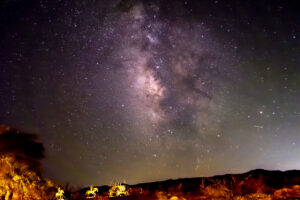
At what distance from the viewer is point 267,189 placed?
15.4 meters

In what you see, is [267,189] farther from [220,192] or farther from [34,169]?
A: [34,169]

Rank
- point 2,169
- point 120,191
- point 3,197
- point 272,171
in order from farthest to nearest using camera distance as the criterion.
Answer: point 272,171, point 120,191, point 2,169, point 3,197

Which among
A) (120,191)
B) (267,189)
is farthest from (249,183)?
(120,191)

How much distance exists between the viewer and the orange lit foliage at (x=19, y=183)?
1247cm

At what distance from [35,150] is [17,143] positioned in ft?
3.88

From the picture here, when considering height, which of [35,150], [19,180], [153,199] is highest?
[35,150]

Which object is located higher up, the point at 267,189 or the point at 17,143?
the point at 17,143

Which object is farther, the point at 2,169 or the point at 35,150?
the point at 35,150

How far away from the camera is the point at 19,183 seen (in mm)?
13047

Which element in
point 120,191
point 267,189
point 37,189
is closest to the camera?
point 37,189

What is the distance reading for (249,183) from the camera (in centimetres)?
1677

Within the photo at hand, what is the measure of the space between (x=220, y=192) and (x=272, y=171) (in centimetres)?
1525

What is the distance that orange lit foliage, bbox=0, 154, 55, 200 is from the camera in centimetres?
1247

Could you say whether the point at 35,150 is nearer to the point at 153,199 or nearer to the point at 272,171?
the point at 153,199
